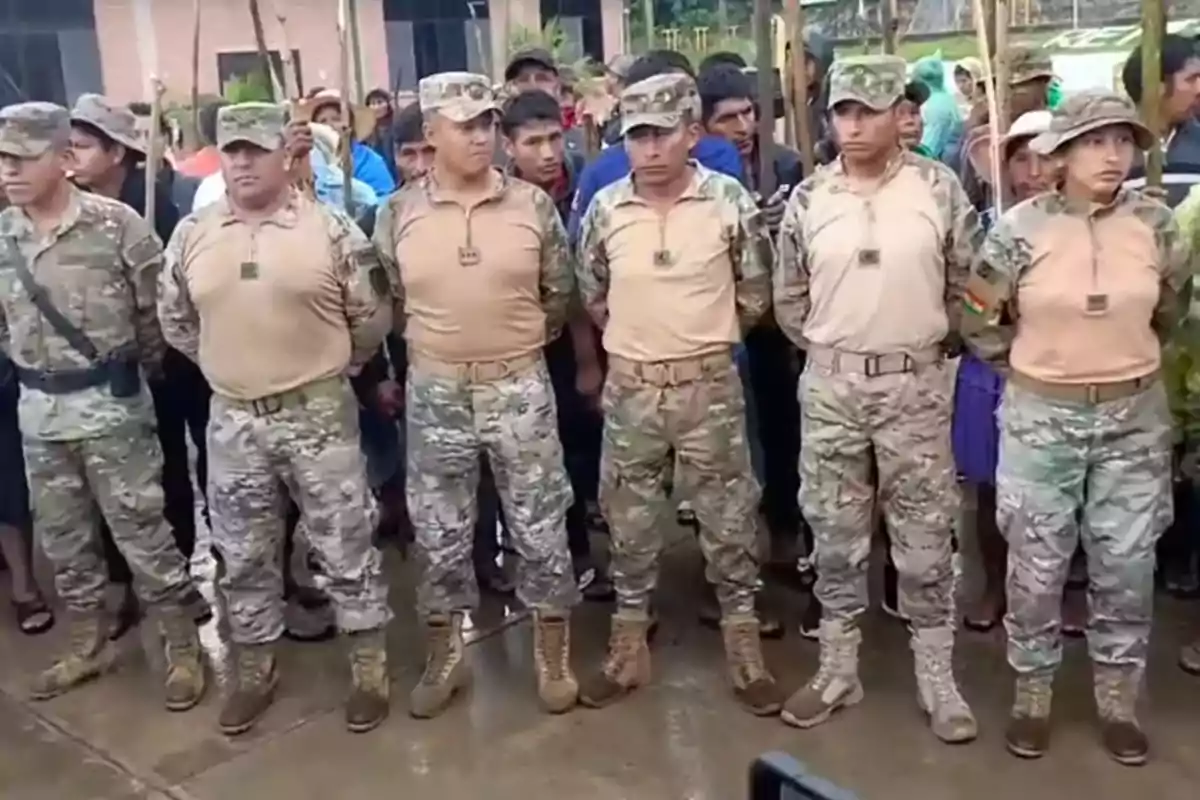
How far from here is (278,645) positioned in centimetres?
445

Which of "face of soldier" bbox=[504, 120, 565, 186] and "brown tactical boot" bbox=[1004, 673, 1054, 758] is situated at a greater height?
"face of soldier" bbox=[504, 120, 565, 186]

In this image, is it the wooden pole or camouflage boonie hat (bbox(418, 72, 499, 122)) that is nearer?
camouflage boonie hat (bbox(418, 72, 499, 122))

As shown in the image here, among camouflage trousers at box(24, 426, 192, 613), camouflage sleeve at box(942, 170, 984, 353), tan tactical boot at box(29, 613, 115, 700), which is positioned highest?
camouflage sleeve at box(942, 170, 984, 353)

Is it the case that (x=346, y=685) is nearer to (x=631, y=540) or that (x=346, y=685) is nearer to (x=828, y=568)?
(x=631, y=540)

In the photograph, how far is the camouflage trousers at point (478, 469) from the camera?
3.74m

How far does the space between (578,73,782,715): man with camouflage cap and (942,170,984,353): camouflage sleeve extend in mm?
490

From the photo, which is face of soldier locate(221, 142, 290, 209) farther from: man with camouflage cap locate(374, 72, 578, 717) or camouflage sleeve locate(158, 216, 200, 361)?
man with camouflage cap locate(374, 72, 578, 717)

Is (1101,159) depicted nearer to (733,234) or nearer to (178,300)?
(733,234)

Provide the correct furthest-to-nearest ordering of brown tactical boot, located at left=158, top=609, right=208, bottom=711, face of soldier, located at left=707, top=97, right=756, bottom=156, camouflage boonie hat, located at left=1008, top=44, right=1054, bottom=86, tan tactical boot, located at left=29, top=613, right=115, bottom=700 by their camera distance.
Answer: camouflage boonie hat, located at left=1008, top=44, right=1054, bottom=86
face of soldier, located at left=707, top=97, right=756, bottom=156
tan tactical boot, located at left=29, top=613, right=115, bottom=700
brown tactical boot, located at left=158, top=609, right=208, bottom=711

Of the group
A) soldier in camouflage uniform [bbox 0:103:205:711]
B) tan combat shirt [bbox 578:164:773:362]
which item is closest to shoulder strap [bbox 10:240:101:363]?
soldier in camouflage uniform [bbox 0:103:205:711]

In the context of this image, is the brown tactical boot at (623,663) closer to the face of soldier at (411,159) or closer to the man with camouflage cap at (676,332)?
the man with camouflage cap at (676,332)

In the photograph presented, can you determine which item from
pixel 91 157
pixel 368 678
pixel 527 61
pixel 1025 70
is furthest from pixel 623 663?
pixel 1025 70

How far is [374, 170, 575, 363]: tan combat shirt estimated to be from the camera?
367 cm

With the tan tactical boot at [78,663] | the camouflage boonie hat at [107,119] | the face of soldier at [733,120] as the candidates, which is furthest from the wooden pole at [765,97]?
the tan tactical boot at [78,663]
